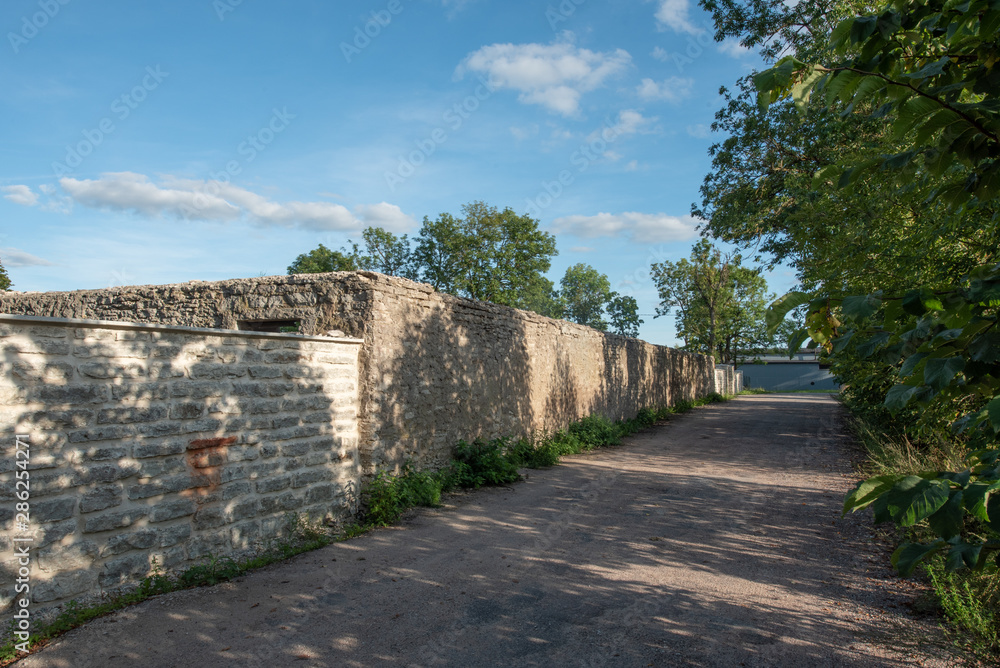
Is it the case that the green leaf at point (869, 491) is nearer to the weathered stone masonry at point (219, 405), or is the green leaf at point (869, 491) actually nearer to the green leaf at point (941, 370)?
the green leaf at point (941, 370)

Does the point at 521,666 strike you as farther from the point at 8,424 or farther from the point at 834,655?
the point at 8,424

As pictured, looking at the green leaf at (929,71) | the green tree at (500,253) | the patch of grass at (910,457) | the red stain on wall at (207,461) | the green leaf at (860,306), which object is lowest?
the patch of grass at (910,457)

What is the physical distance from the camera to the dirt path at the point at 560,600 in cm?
332

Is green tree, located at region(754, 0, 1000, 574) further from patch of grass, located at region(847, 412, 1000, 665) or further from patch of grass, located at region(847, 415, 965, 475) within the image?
patch of grass, located at region(847, 415, 965, 475)

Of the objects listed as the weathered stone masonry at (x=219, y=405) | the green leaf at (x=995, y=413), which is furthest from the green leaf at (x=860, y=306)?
the weathered stone masonry at (x=219, y=405)

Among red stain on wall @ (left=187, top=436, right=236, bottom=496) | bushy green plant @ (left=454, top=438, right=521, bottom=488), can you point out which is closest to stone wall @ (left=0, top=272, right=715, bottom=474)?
bushy green plant @ (left=454, top=438, right=521, bottom=488)

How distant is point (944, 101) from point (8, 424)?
506 centimetres

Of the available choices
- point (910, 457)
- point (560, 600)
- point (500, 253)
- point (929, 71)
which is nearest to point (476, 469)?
point (560, 600)

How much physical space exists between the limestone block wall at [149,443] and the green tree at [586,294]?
246 ft

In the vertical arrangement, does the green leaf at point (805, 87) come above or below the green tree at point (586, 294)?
below

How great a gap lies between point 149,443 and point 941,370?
478 cm

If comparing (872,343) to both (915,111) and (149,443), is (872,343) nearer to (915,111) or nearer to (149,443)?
(915,111)

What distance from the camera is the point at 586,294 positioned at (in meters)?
79.4

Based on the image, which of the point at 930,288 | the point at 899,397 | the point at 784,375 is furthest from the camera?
the point at 784,375
